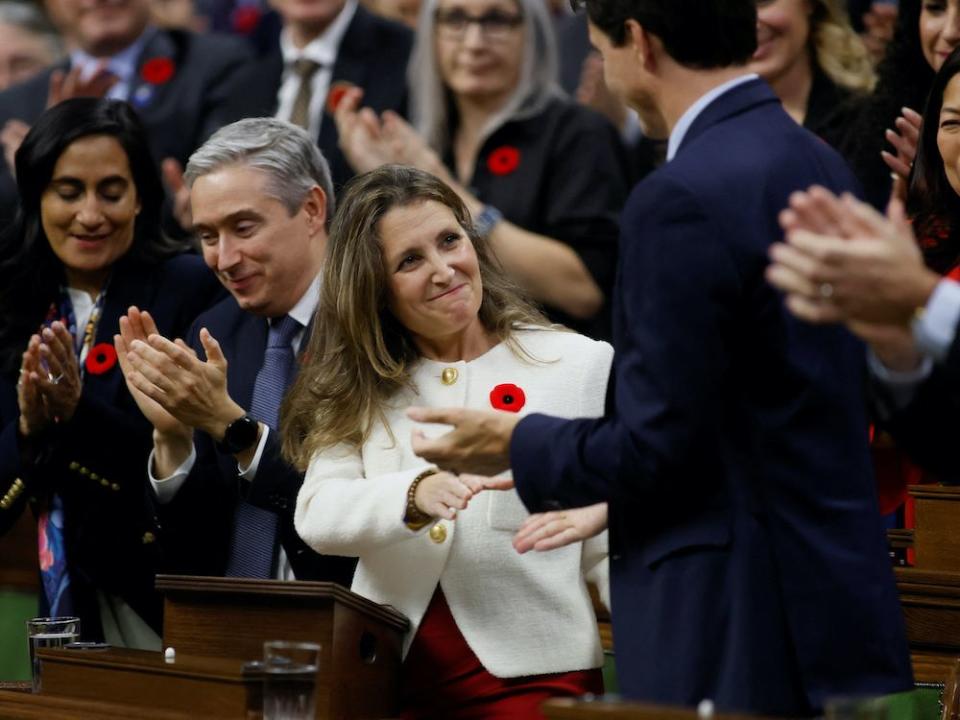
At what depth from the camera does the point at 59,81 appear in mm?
5266

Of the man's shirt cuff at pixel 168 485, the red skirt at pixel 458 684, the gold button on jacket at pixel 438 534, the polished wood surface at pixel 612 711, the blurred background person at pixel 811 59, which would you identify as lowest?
the polished wood surface at pixel 612 711

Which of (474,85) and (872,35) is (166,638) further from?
(872,35)

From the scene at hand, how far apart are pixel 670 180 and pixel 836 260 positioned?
38cm

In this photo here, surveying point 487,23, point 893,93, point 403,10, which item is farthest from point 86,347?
point 403,10

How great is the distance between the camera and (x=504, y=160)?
4.90 m

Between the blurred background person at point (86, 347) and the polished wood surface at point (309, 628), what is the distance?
792 millimetres

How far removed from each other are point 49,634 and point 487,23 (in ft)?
8.32

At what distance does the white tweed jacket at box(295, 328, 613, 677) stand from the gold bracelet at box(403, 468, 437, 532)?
0.05 ft

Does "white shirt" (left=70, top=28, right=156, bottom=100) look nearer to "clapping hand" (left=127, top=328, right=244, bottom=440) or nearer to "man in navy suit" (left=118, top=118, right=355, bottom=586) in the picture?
"man in navy suit" (left=118, top=118, right=355, bottom=586)

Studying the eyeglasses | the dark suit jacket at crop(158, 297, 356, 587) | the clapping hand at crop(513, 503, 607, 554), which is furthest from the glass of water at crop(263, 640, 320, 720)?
the eyeglasses

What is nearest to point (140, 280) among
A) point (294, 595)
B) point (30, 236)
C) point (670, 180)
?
point (30, 236)

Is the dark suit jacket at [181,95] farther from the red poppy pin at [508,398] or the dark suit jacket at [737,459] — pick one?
the dark suit jacket at [737,459]

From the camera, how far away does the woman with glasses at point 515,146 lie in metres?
4.74

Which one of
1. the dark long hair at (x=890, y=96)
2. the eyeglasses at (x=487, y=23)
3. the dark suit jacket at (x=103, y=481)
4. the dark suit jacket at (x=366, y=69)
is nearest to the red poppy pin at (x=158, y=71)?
the dark suit jacket at (x=366, y=69)
